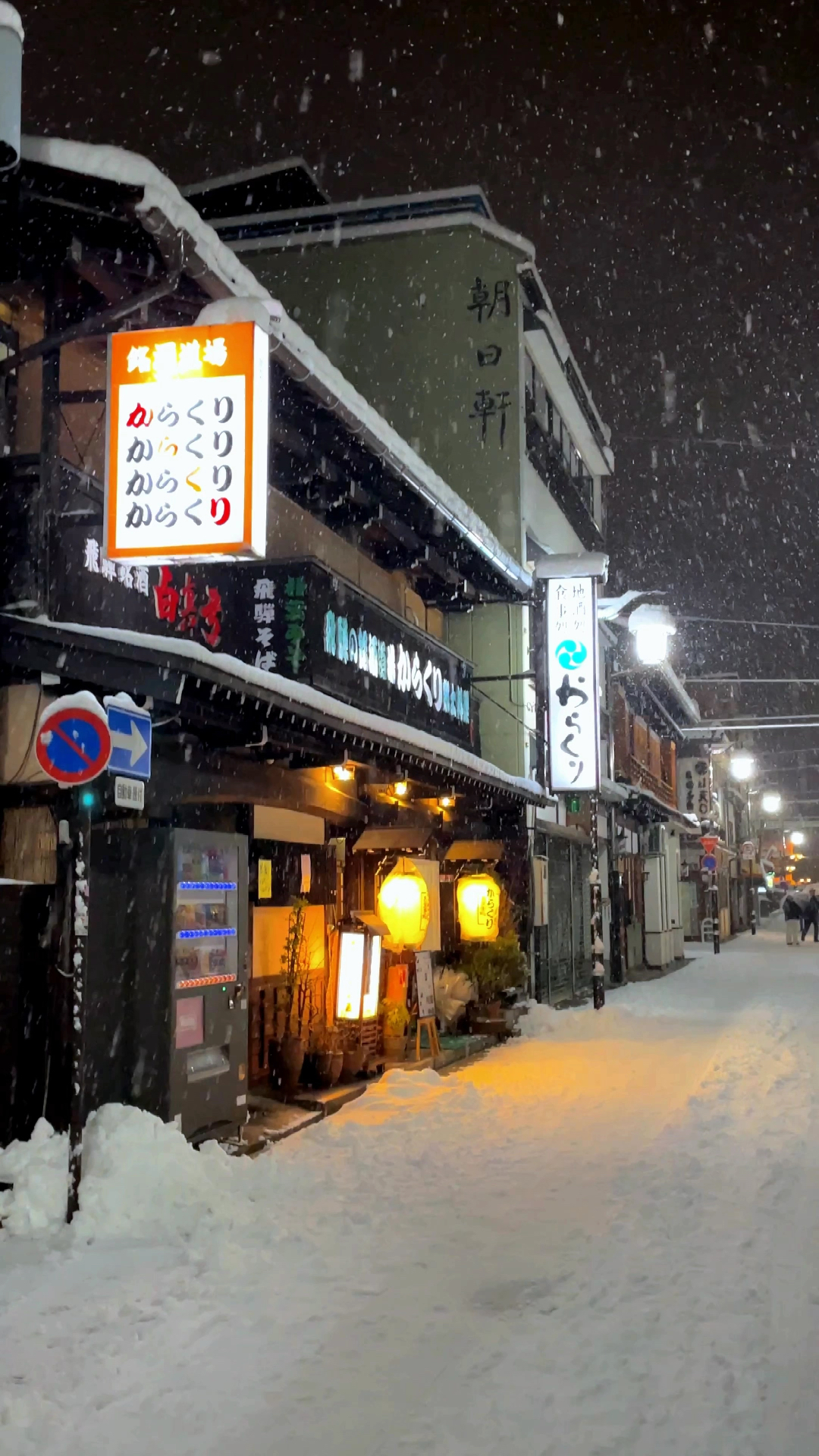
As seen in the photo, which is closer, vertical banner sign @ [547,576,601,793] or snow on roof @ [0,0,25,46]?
snow on roof @ [0,0,25,46]

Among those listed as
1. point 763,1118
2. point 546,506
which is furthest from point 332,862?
point 546,506

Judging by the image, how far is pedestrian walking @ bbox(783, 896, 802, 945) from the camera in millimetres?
47594

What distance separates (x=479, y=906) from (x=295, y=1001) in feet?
19.8

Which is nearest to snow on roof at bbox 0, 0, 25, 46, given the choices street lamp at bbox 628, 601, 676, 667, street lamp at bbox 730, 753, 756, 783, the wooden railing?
street lamp at bbox 628, 601, 676, 667

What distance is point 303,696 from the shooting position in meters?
10.5

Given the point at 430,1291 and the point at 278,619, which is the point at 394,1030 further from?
the point at 430,1291

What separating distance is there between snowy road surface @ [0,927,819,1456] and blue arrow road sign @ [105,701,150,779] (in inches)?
96.1

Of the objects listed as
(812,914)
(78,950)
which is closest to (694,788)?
(812,914)

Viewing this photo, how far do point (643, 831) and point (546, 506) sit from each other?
13.8 metres

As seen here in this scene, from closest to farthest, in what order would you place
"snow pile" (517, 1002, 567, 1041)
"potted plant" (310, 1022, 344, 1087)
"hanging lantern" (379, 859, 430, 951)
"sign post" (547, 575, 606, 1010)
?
"potted plant" (310, 1022, 344, 1087) < "hanging lantern" (379, 859, 430, 951) < "snow pile" (517, 1002, 567, 1041) < "sign post" (547, 575, 606, 1010)

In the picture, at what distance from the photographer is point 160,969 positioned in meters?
9.41

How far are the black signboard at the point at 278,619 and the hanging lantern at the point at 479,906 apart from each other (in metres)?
2.53

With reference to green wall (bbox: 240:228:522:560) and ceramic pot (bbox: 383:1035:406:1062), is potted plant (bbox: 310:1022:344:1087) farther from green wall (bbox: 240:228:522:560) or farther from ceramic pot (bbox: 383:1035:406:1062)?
green wall (bbox: 240:228:522:560)

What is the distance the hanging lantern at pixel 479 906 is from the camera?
63.3ft
